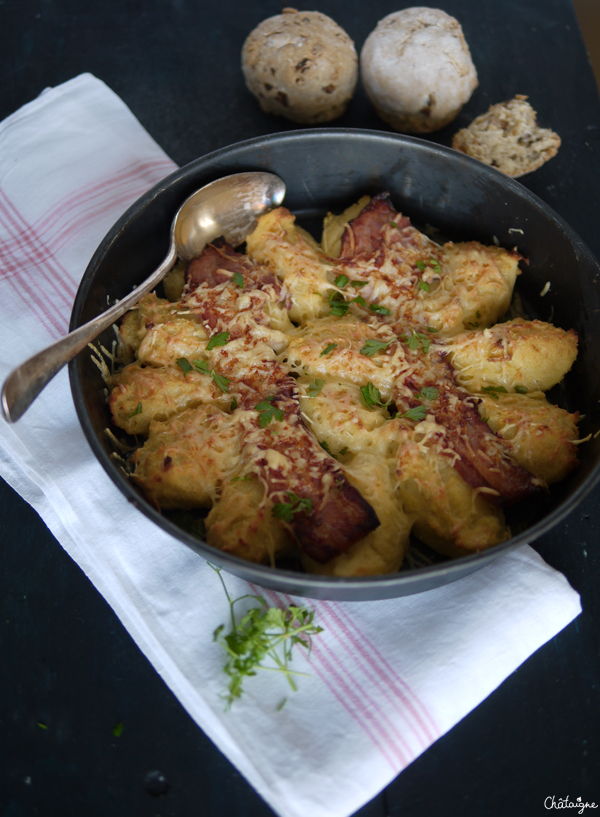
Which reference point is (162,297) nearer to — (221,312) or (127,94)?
(221,312)

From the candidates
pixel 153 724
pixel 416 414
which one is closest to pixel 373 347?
pixel 416 414

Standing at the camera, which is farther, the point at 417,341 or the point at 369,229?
the point at 369,229

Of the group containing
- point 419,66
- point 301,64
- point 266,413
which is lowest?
point 266,413

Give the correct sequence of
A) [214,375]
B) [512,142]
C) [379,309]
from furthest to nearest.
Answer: [512,142] → [379,309] → [214,375]

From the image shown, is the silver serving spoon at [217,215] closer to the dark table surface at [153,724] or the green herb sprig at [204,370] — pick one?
the green herb sprig at [204,370]

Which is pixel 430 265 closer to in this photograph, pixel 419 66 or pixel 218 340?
pixel 218 340

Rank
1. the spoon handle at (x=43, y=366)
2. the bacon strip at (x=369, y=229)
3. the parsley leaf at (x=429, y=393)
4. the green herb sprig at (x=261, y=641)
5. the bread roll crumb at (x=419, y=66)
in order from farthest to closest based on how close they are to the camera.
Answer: the bread roll crumb at (x=419, y=66), the bacon strip at (x=369, y=229), the parsley leaf at (x=429, y=393), the green herb sprig at (x=261, y=641), the spoon handle at (x=43, y=366)

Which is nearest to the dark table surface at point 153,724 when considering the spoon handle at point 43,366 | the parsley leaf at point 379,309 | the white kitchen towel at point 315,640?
the white kitchen towel at point 315,640
